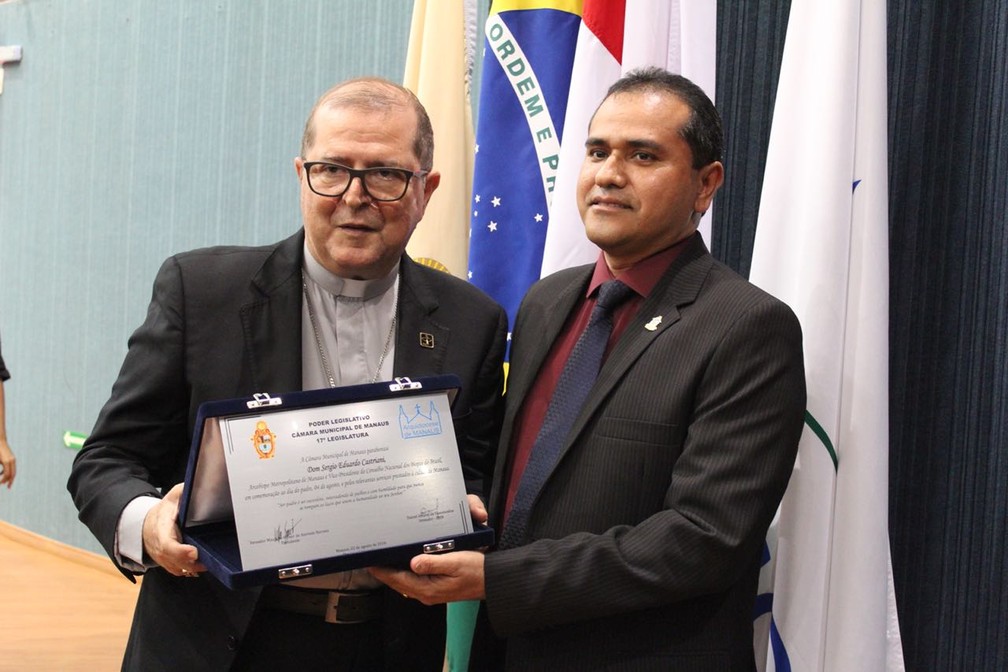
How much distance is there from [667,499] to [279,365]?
0.74 meters

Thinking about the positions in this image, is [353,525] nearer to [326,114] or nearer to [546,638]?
[546,638]

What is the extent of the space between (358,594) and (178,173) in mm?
4625

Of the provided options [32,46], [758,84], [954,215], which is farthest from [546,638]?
[32,46]

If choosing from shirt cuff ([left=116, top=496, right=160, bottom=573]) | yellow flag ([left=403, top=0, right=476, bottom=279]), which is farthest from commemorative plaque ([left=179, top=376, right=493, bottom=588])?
yellow flag ([left=403, top=0, right=476, bottom=279])

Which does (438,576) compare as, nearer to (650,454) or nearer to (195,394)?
(650,454)

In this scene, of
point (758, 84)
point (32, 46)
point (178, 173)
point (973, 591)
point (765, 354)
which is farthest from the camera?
point (32, 46)

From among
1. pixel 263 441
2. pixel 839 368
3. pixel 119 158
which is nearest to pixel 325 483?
pixel 263 441

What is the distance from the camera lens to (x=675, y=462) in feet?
6.03

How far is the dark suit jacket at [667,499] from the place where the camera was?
1.76 meters

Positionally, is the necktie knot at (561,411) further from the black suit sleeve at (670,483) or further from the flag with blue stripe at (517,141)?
the flag with blue stripe at (517,141)

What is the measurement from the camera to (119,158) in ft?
21.0

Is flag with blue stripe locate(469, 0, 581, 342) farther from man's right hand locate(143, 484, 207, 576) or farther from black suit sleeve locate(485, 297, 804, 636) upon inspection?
man's right hand locate(143, 484, 207, 576)

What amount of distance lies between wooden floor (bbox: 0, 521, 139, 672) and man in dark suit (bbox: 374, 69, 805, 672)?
3725 mm

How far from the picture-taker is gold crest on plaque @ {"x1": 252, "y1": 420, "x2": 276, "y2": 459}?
1.60 metres
